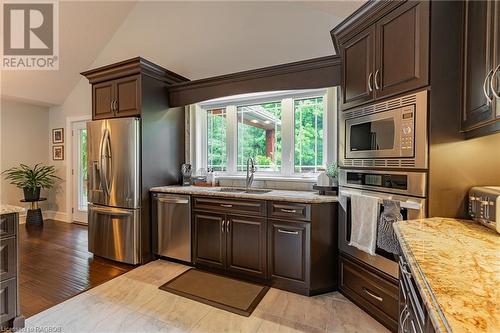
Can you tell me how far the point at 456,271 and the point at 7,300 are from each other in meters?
2.68

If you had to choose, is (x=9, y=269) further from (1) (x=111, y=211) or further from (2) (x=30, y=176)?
(2) (x=30, y=176)

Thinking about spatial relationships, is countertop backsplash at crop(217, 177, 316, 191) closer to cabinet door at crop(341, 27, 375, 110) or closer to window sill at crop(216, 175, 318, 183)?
window sill at crop(216, 175, 318, 183)

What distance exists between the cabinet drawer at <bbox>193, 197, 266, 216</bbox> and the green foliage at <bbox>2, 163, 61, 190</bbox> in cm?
397

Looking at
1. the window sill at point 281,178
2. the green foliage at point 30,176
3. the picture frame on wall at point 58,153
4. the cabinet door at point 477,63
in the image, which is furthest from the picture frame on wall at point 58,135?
the cabinet door at point 477,63

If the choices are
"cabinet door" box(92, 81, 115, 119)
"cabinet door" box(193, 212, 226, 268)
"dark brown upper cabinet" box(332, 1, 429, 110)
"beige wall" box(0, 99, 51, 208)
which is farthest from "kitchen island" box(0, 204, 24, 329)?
"beige wall" box(0, 99, 51, 208)

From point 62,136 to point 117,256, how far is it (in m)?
3.56

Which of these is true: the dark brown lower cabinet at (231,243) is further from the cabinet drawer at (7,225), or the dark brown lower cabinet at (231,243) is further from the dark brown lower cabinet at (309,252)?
the cabinet drawer at (7,225)

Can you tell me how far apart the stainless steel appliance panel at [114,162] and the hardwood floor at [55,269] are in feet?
2.49

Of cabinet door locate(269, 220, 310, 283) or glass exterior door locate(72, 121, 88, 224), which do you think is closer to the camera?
cabinet door locate(269, 220, 310, 283)

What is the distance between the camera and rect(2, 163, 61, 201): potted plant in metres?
4.73

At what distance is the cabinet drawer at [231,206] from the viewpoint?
8.29 ft

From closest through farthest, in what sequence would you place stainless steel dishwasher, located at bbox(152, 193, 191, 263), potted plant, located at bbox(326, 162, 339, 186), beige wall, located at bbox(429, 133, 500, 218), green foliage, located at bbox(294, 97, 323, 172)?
beige wall, located at bbox(429, 133, 500, 218)
potted plant, located at bbox(326, 162, 339, 186)
stainless steel dishwasher, located at bbox(152, 193, 191, 263)
green foliage, located at bbox(294, 97, 323, 172)

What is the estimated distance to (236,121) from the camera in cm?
362

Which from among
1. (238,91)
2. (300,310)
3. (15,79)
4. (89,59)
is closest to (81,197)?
(15,79)
